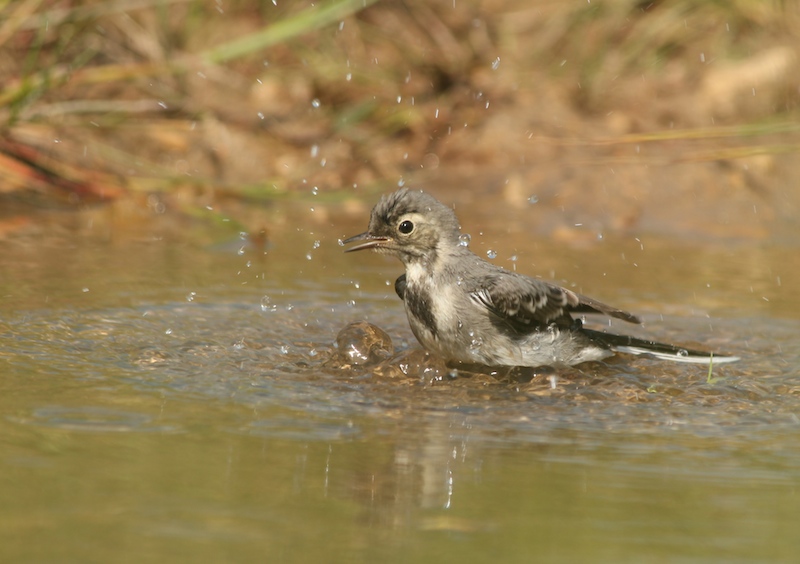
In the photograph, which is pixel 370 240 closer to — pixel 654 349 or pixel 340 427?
pixel 654 349

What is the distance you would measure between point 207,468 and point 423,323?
2143 mm

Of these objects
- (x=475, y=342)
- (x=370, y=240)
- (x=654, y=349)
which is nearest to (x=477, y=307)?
(x=475, y=342)

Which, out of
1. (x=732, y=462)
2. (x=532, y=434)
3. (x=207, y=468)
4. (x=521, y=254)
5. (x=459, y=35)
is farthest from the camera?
(x=459, y=35)

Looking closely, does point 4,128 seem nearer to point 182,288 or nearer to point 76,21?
point 76,21

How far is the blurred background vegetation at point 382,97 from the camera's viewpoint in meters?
9.12

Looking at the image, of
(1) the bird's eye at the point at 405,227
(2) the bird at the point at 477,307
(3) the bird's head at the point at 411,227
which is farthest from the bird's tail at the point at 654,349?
(1) the bird's eye at the point at 405,227

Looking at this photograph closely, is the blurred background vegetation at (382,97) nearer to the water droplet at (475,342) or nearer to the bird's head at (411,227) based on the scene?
the bird's head at (411,227)

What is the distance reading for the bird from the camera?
5816 mm

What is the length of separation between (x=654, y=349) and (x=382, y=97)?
5553 millimetres

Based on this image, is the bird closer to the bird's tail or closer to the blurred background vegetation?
the bird's tail

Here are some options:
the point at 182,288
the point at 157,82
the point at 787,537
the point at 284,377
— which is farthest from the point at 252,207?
the point at 787,537

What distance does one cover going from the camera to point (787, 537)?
3416 mm

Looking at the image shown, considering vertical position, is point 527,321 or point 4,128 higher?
point 4,128

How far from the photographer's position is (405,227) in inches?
241
